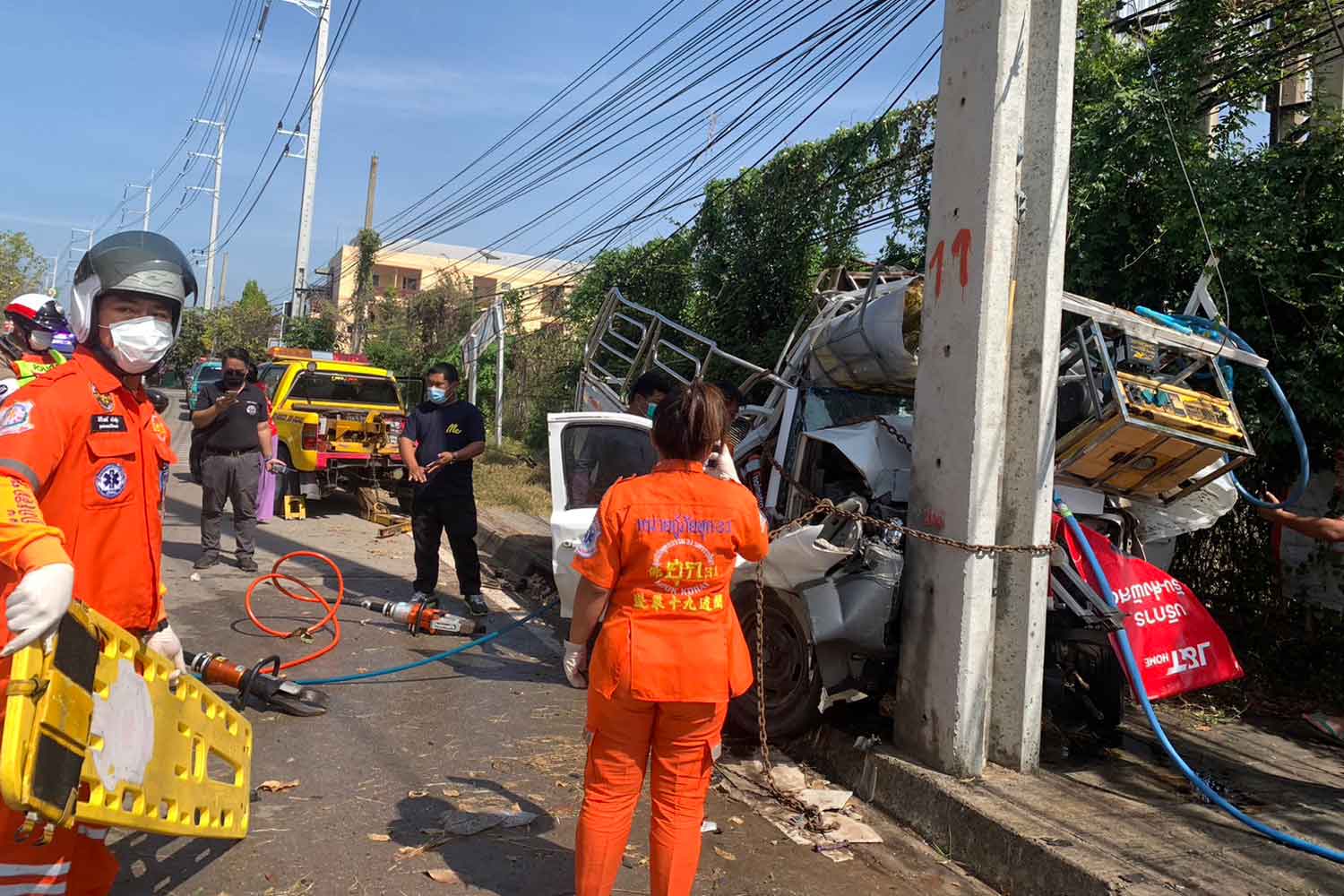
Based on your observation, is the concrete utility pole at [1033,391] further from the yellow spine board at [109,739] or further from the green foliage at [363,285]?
the green foliage at [363,285]

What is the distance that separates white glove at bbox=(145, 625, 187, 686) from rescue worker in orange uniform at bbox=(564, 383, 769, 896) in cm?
119

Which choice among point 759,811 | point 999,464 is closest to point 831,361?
point 999,464

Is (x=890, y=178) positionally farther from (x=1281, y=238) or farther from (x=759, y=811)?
(x=759, y=811)

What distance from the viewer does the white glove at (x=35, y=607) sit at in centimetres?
202

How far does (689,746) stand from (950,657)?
1804mm

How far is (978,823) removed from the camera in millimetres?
3859

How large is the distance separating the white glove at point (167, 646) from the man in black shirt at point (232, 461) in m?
6.06

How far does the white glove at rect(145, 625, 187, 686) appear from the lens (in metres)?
2.87

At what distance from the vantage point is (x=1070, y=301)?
15.9 ft

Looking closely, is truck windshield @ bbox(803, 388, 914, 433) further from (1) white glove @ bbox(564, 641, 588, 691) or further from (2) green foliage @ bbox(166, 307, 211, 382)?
(2) green foliage @ bbox(166, 307, 211, 382)

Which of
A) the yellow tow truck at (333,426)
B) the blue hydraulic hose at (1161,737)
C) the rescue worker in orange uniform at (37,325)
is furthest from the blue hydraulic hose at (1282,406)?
the yellow tow truck at (333,426)

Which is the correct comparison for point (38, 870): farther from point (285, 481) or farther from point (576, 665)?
point (285, 481)

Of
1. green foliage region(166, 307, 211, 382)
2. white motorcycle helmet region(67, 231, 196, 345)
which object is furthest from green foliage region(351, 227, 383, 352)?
white motorcycle helmet region(67, 231, 196, 345)

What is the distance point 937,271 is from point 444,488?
14.3ft
